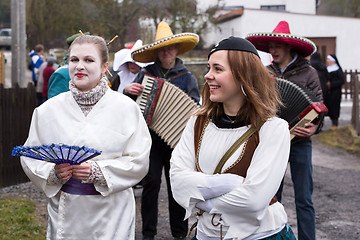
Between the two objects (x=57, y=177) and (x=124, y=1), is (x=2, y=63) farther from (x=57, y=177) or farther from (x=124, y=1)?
(x=57, y=177)

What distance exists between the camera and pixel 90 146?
4133 mm

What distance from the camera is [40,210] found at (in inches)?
319

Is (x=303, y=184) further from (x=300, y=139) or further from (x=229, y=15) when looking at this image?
(x=229, y=15)

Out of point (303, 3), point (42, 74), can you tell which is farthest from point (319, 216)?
point (303, 3)

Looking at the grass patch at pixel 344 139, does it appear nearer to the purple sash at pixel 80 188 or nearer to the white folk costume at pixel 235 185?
the purple sash at pixel 80 188

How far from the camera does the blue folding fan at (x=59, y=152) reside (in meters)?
3.68

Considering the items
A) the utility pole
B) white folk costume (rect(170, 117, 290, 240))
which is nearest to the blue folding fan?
white folk costume (rect(170, 117, 290, 240))

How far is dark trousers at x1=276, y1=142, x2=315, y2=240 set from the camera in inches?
228

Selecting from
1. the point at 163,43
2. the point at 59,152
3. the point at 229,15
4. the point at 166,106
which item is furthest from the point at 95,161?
the point at 229,15

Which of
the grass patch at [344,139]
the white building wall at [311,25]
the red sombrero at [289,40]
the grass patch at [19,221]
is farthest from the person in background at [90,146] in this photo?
the white building wall at [311,25]

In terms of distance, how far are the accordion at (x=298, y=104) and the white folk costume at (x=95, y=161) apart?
1.73 metres

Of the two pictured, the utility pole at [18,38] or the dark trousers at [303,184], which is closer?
the dark trousers at [303,184]

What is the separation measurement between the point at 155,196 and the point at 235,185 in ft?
11.1

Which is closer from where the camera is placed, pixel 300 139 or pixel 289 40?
pixel 300 139
